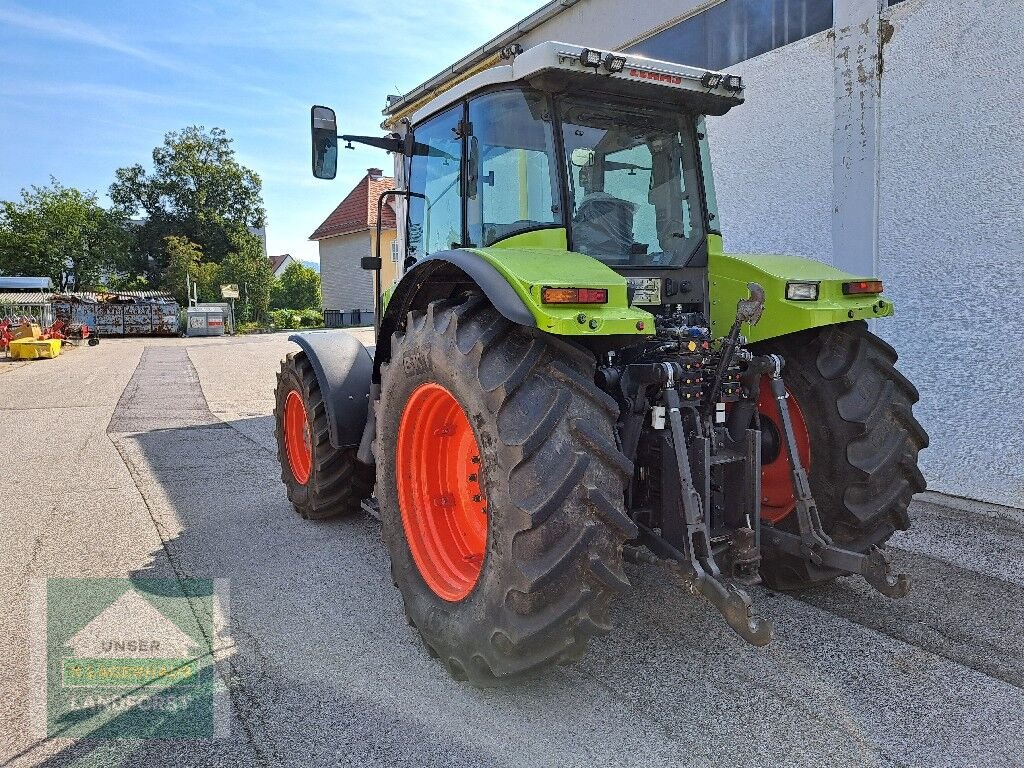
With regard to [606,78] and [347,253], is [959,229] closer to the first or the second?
[606,78]

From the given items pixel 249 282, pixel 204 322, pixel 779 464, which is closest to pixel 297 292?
pixel 249 282

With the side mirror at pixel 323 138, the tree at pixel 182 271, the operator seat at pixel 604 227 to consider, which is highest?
the tree at pixel 182 271

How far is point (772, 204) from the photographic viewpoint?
21.0 feet

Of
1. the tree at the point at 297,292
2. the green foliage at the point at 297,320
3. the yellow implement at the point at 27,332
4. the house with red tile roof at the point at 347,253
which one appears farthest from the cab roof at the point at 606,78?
the tree at the point at 297,292

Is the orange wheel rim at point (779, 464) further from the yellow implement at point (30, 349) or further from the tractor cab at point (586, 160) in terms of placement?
the yellow implement at point (30, 349)

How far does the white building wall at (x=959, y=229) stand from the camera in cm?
484

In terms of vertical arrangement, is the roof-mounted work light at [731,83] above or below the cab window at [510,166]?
above

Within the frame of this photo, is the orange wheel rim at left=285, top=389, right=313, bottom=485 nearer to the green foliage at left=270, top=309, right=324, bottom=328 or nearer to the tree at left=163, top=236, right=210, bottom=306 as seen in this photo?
the green foliage at left=270, top=309, right=324, bottom=328

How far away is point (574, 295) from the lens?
2473 mm

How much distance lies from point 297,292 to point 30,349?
2814cm

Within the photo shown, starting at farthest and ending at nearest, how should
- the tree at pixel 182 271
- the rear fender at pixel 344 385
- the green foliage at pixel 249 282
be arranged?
the green foliage at pixel 249 282 < the tree at pixel 182 271 < the rear fender at pixel 344 385

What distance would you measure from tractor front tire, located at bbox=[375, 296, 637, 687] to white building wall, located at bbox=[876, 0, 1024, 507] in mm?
3829

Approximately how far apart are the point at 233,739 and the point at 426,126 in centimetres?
296

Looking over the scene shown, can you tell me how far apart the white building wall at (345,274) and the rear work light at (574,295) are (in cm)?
3496
